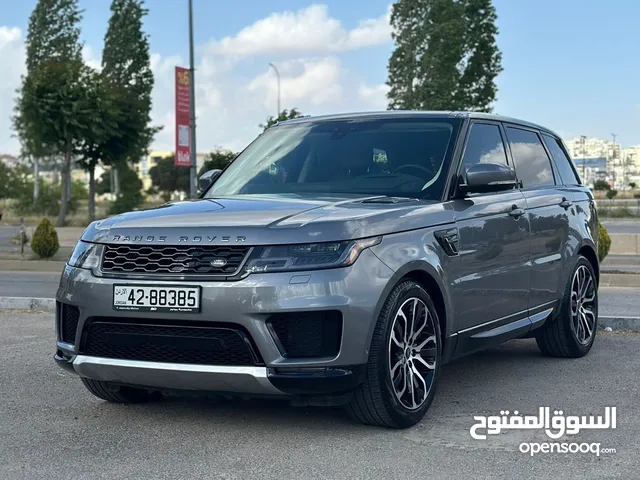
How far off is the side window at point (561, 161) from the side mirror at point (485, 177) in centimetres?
179

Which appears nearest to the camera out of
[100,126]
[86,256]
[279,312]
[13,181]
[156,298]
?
[279,312]

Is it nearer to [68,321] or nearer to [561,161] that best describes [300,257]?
[68,321]

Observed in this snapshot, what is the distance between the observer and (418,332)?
500 cm

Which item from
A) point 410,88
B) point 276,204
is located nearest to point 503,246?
point 276,204

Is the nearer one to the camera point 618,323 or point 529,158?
point 529,158

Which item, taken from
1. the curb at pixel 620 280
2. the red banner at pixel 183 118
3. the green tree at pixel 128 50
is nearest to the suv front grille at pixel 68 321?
the curb at pixel 620 280

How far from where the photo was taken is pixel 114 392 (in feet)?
17.5

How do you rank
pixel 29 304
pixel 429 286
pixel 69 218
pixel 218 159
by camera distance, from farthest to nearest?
pixel 69 218 < pixel 218 159 < pixel 29 304 < pixel 429 286

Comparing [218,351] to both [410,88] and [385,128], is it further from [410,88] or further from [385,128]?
[410,88]

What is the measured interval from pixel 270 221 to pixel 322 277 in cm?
42

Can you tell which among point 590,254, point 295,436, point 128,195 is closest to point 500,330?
point 295,436

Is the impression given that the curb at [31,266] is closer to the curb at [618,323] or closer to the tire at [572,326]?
the curb at [618,323]

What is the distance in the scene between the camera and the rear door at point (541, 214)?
251 inches

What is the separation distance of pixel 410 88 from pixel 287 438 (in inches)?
1974
